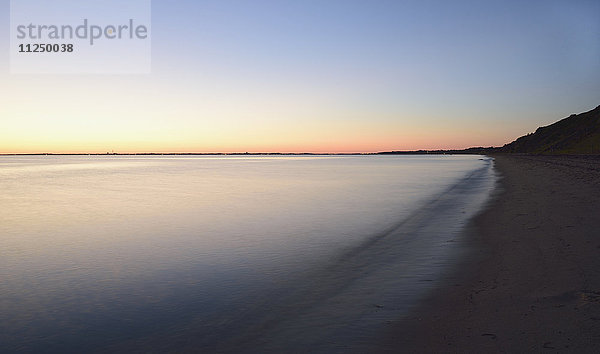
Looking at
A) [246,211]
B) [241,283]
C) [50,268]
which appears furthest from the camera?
[246,211]

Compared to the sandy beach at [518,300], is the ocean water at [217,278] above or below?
below

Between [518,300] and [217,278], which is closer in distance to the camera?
[518,300]

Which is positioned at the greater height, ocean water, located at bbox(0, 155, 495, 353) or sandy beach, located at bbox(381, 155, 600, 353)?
sandy beach, located at bbox(381, 155, 600, 353)

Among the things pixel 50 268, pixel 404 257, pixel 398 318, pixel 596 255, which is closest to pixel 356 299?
pixel 398 318

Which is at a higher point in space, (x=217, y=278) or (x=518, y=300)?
(x=518, y=300)

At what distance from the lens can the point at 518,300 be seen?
6.99 m

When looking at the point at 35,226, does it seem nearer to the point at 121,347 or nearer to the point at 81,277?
the point at 81,277

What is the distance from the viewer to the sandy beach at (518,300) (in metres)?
5.50

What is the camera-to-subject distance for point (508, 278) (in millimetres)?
8328

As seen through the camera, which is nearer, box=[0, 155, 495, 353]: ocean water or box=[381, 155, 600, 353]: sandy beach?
box=[381, 155, 600, 353]: sandy beach

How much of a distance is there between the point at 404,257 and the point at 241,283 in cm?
439

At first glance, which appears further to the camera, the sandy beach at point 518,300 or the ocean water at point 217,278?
the ocean water at point 217,278

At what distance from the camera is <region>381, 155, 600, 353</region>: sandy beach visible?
5.50m

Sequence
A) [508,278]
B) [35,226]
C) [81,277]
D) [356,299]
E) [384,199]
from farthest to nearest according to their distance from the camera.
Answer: [384,199], [35,226], [81,277], [508,278], [356,299]
